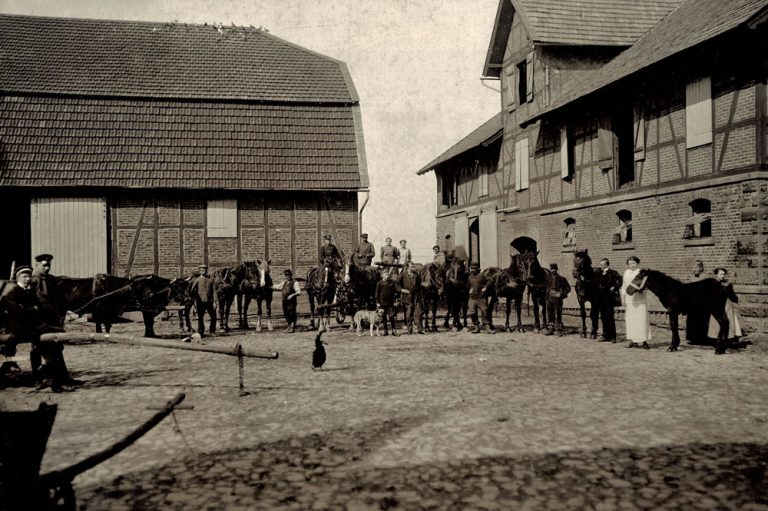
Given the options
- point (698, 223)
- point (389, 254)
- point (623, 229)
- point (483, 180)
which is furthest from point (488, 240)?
point (698, 223)

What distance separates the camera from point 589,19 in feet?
82.8

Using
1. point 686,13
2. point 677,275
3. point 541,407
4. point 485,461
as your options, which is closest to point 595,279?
point 677,275

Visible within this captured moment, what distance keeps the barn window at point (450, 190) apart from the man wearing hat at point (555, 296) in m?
19.2

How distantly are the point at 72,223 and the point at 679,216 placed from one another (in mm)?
20031

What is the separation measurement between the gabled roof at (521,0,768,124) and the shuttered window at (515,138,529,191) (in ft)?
5.98

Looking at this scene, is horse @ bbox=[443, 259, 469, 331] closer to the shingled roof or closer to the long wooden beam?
the shingled roof

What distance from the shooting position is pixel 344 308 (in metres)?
18.3

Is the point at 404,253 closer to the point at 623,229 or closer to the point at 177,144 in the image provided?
the point at 623,229

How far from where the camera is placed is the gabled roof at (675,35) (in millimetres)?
15203

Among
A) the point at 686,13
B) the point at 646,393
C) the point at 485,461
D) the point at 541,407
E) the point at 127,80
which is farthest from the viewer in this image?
the point at 127,80

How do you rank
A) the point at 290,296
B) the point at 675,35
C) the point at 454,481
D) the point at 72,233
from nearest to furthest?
the point at 454,481 → the point at 290,296 → the point at 675,35 → the point at 72,233

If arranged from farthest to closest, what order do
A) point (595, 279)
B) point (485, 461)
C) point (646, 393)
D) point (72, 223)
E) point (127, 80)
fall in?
point (127, 80), point (72, 223), point (595, 279), point (646, 393), point (485, 461)

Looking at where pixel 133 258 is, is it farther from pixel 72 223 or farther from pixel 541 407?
pixel 541 407

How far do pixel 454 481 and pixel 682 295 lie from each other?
961 centimetres
